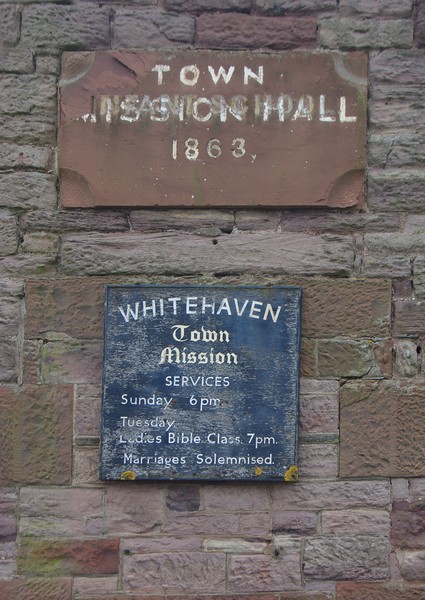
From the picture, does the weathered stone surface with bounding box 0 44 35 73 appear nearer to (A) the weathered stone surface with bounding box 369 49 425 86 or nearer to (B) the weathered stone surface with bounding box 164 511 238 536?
(A) the weathered stone surface with bounding box 369 49 425 86

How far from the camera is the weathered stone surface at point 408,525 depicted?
357cm

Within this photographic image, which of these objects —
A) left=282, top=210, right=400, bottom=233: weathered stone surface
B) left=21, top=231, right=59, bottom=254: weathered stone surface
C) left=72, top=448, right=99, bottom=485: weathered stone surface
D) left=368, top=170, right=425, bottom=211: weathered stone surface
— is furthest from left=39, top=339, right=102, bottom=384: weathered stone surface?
left=368, top=170, right=425, bottom=211: weathered stone surface

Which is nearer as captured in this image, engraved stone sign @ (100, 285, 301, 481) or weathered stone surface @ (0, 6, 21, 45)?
engraved stone sign @ (100, 285, 301, 481)

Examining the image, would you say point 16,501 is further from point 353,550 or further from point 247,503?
point 353,550

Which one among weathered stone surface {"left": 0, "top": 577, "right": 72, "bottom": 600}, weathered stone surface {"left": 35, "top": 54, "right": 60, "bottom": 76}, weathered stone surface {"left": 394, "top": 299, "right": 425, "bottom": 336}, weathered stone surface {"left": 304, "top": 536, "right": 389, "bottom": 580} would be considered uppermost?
weathered stone surface {"left": 35, "top": 54, "right": 60, "bottom": 76}

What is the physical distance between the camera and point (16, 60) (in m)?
3.69

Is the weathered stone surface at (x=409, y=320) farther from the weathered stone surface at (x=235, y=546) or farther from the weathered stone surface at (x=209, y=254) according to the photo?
the weathered stone surface at (x=235, y=546)

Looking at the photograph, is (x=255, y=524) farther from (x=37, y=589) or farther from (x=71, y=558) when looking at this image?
(x=37, y=589)

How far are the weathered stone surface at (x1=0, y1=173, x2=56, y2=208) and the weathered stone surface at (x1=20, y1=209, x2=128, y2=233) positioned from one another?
2.2 inches

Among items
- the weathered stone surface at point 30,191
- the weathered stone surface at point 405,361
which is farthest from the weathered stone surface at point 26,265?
the weathered stone surface at point 405,361

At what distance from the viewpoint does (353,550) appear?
356 cm

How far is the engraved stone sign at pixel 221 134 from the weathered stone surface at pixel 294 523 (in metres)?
1.38

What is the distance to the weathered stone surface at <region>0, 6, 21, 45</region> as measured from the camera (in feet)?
12.1

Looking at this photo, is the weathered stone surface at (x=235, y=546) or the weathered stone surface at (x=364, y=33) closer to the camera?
the weathered stone surface at (x=235, y=546)
